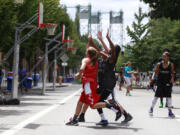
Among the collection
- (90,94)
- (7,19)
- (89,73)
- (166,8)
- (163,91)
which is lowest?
(163,91)

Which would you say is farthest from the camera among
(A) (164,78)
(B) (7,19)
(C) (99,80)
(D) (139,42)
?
(D) (139,42)

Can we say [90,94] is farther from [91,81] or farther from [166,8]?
[166,8]

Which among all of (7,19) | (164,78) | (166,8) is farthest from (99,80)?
(166,8)

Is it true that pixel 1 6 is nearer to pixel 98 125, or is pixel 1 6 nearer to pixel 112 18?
pixel 98 125

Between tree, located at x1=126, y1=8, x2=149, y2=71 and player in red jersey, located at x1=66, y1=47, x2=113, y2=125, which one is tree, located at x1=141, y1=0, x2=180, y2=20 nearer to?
tree, located at x1=126, y1=8, x2=149, y2=71

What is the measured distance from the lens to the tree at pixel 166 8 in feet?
108

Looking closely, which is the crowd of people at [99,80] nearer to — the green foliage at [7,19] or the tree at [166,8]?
the green foliage at [7,19]

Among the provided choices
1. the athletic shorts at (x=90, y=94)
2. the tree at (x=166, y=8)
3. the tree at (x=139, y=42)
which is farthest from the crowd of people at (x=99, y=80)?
the tree at (x=139, y=42)

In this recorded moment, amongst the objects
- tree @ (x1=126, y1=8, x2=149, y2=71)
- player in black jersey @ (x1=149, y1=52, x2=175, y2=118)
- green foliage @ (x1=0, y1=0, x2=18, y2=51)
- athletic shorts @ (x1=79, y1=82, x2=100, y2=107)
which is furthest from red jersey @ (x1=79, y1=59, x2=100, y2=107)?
tree @ (x1=126, y1=8, x2=149, y2=71)

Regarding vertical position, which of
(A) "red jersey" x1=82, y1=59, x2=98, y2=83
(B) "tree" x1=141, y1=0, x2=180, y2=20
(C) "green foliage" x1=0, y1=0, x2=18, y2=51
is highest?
(B) "tree" x1=141, y1=0, x2=180, y2=20

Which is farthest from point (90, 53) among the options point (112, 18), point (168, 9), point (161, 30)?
point (112, 18)

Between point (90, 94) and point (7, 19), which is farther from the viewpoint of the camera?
point (7, 19)

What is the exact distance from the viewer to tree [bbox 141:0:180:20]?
32969mm

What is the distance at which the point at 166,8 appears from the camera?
109 feet
